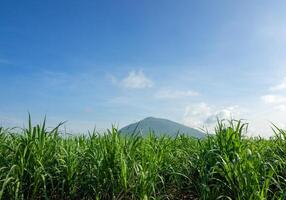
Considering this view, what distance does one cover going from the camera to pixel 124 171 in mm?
4148

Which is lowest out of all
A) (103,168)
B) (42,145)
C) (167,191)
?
(167,191)

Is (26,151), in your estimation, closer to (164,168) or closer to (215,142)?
(164,168)

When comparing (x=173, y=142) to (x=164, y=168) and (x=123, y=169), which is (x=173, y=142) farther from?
(x=123, y=169)

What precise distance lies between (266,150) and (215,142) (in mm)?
968

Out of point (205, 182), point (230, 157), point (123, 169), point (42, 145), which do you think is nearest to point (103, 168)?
point (123, 169)

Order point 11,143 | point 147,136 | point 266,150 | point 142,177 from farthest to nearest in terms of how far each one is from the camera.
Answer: point 147,136
point 266,150
point 11,143
point 142,177

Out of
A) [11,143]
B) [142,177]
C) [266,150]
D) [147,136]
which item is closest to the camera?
[142,177]

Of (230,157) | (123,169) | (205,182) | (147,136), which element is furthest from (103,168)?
(147,136)

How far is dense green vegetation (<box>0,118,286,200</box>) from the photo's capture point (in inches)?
162

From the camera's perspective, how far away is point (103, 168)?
14.1ft

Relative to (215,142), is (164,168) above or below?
below

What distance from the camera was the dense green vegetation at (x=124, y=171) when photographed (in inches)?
162

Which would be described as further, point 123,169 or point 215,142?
point 215,142

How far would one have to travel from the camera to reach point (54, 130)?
4949 mm
